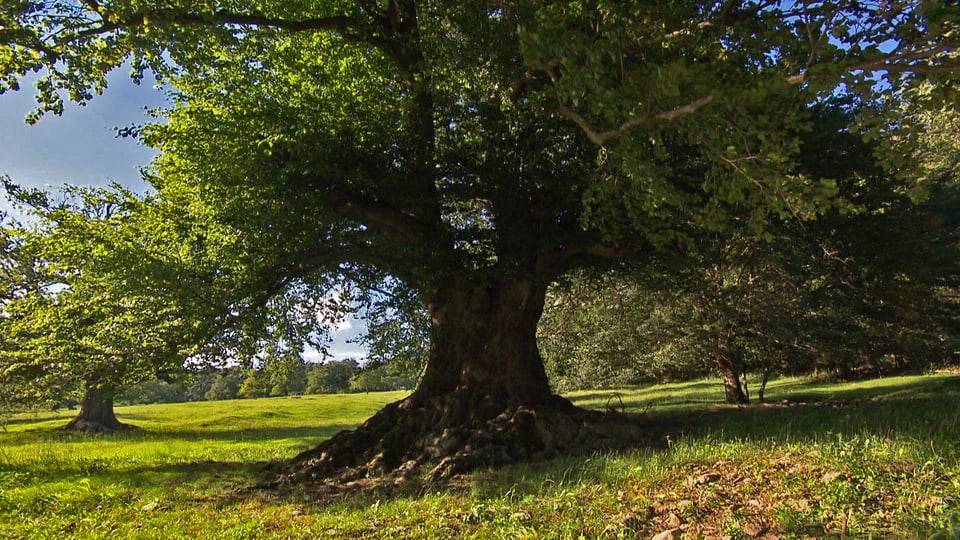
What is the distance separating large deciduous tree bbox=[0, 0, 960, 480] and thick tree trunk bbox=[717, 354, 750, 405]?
33.1ft

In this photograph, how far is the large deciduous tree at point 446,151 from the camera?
277 inches

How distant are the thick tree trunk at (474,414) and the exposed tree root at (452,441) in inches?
0.8

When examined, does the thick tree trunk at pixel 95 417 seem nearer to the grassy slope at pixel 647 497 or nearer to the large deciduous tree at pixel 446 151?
the grassy slope at pixel 647 497

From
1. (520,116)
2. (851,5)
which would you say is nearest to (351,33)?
(520,116)

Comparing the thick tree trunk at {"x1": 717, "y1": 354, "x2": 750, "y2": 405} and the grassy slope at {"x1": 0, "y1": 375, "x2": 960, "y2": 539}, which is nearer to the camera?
the grassy slope at {"x1": 0, "y1": 375, "x2": 960, "y2": 539}

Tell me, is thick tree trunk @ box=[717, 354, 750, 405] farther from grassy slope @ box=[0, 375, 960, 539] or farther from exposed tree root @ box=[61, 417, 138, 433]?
exposed tree root @ box=[61, 417, 138, 433]

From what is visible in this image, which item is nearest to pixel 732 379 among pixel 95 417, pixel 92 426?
pixel 92 426

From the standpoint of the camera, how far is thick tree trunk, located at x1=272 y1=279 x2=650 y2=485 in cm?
938

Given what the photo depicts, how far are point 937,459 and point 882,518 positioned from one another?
164 cm

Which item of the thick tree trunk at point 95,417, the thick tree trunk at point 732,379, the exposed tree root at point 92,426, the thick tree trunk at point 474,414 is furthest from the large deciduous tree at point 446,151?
the thick tree trunk at point 95,417

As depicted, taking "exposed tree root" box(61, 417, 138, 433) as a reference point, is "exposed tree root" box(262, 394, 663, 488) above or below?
above

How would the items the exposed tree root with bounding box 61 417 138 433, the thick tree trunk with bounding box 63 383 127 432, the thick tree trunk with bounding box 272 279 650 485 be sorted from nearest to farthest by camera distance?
the thick tree trunk with bounding box 272 279 650 485
the exposed tree root with bounding box 61 417 138 433
the thick tree trunk with bounding box 63 383 127 432

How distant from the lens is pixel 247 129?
9.33 m

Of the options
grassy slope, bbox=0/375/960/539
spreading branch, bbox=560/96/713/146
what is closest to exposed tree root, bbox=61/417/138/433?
grassy slope, bbox=0/375/960/539
